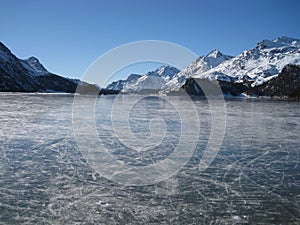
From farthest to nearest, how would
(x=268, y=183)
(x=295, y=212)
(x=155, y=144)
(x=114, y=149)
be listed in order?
(x=155, y=144)
(x=114, y=149)
(x=268, y=183)
(x=295, y=212)

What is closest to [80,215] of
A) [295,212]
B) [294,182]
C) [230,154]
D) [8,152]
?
[295,212]

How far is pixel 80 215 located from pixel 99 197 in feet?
3.71

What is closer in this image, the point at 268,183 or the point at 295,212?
the point at 295,212

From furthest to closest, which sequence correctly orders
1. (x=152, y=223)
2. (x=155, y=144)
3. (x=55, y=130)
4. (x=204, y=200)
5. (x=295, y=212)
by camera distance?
(x=55, y=130)
(x=155, y=144)
(x=204, y=200)
(x=295, y=212)
(x=152, y=223)

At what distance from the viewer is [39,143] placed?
1451 cm

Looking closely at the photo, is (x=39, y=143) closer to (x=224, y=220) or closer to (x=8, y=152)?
(x=8, y=152)

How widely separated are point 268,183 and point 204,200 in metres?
2.53

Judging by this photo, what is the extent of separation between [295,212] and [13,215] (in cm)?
624

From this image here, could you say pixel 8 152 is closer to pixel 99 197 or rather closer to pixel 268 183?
pixel 99 197

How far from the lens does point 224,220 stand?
6.54 metres

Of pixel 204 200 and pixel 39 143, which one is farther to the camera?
pixel 39 143

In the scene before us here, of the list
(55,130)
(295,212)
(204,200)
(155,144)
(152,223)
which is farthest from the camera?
(55,130)

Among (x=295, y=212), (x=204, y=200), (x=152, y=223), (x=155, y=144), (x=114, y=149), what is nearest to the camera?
(x=152, y=223)

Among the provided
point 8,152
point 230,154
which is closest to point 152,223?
point 230,154
